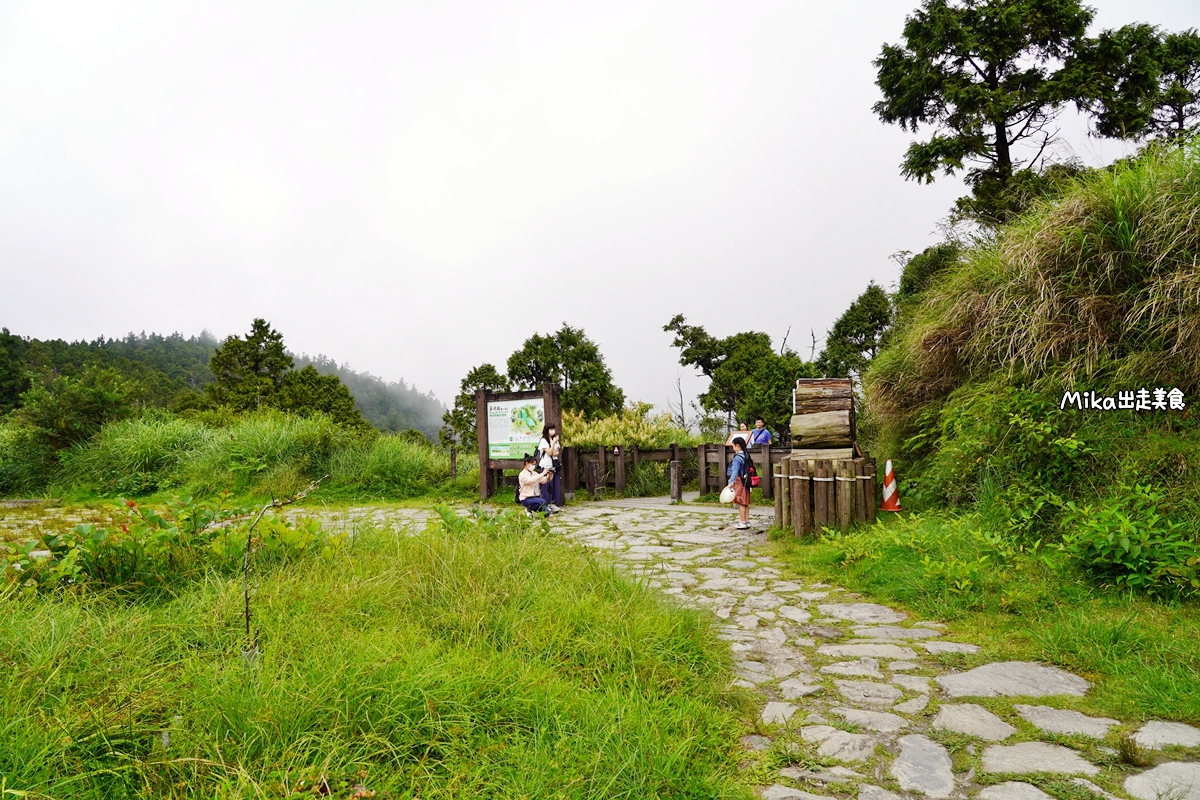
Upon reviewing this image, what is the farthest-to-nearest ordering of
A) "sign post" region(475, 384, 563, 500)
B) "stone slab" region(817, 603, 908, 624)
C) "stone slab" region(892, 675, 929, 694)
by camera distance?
"sign post" region(475, 384, 563, 500), "stone slab" region(817, 603, 908, 624), "stone slab" region(892, 675, 929, 694)

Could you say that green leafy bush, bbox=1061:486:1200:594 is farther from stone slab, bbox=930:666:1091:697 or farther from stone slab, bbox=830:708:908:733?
stone slab, bbox=830:708:908:733

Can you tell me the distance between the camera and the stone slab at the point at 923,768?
7.49 feet

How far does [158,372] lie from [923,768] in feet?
157

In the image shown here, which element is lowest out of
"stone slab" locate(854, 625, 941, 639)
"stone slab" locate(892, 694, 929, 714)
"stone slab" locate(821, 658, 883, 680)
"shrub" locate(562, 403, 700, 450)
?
"stone slab" locate(854, 625, 941, 639)

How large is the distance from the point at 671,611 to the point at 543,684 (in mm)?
1167

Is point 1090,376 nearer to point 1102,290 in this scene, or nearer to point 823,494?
point 1102,290

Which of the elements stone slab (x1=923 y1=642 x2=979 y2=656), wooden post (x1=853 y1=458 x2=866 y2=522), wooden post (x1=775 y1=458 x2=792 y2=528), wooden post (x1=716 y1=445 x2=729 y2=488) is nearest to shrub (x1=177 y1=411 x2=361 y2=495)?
wooden post (x1=716 y1=445 x2=729 y2=488)

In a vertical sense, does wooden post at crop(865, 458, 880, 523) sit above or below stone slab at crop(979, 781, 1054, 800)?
above

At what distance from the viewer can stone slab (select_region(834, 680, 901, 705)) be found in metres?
3.02

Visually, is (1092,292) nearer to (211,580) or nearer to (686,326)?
(211,580)

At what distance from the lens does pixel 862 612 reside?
4469 millimetres

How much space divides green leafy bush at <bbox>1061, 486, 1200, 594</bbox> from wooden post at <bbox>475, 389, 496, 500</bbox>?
360 inches

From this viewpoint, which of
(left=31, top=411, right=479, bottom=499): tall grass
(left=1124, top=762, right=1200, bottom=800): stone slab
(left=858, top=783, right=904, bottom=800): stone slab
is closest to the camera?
(left=1124, top=762, right=1200, bottom=800): stone slab

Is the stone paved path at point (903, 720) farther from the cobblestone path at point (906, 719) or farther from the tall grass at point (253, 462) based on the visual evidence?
the tall grass at point (253, 462)
